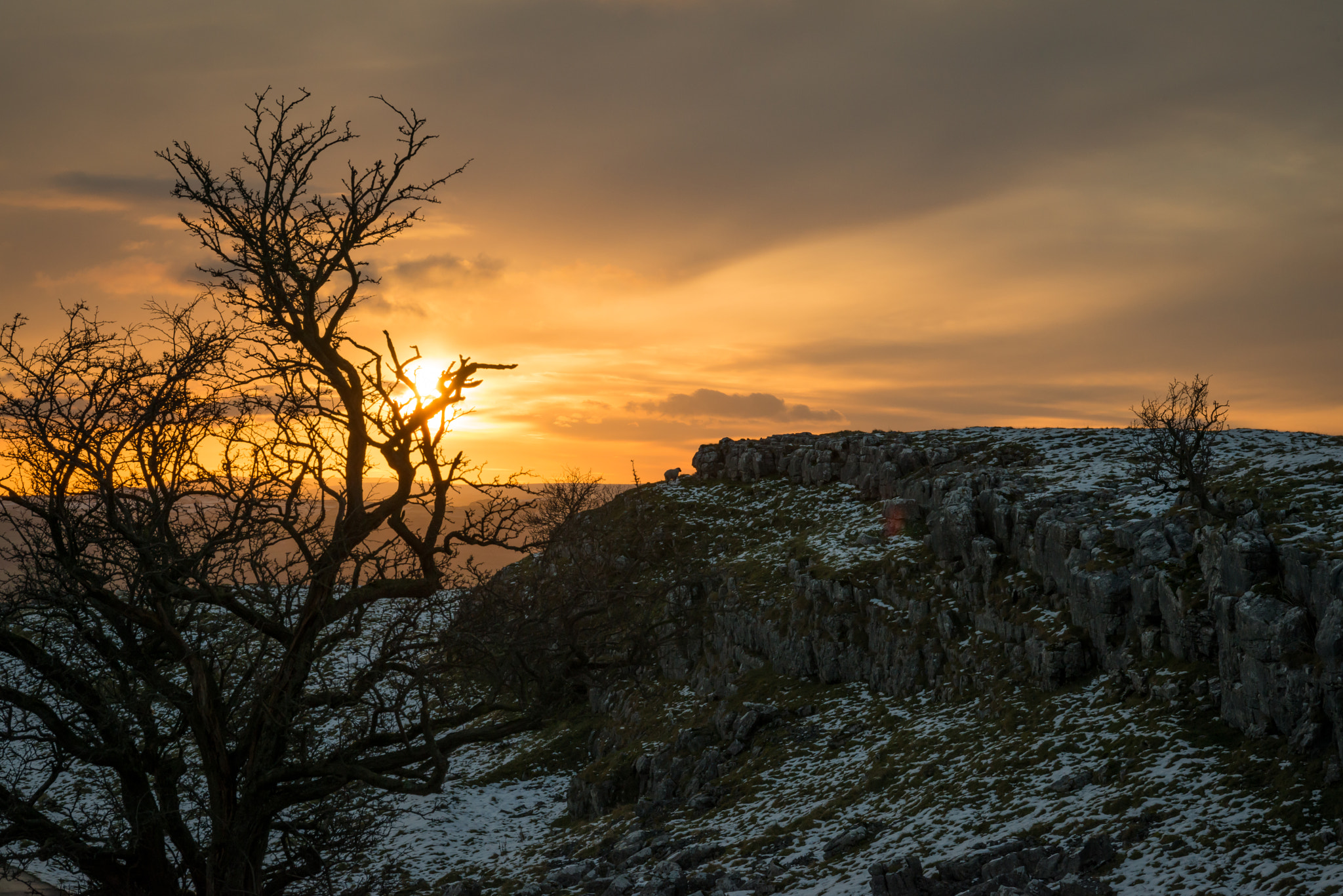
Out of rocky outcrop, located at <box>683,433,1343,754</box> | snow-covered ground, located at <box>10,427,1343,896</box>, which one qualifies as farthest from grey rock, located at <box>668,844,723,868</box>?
rocky outcrop, located at <box>683,433,1343,754</box>

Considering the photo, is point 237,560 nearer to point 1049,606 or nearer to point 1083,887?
point 1083,887

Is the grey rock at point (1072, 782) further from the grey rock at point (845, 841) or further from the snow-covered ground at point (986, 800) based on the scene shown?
the grey rock at point (845, 841)

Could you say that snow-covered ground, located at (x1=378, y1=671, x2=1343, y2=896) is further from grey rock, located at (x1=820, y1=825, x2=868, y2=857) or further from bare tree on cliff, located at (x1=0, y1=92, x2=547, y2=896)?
bare tree on cliff, located at (x1=0, y1=92, x2=547, y2=896)

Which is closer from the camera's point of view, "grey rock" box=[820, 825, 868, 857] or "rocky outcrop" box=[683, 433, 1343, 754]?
"rocky outcrop" box=[683, 433, 1343, 754]

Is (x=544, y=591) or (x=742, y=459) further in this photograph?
(x=742, y=459)

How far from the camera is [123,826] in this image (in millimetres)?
14406

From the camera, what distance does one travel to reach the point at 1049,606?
2459 cm

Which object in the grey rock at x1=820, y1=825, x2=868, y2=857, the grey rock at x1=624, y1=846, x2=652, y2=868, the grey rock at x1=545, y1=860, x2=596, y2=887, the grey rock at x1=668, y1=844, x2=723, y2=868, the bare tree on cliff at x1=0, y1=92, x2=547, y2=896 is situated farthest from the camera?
the grey rock at x1=545, y1=860, x2=596, y2=887

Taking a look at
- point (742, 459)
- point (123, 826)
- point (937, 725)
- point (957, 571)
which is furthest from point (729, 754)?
point (742, 459)

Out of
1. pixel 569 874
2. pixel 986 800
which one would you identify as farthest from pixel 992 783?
pixel 569 874

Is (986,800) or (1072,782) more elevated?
(1072,782)

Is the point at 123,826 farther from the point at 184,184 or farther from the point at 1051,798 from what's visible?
the point at 1051,798

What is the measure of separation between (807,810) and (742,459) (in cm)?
3149

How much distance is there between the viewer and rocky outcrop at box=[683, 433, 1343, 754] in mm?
16578
